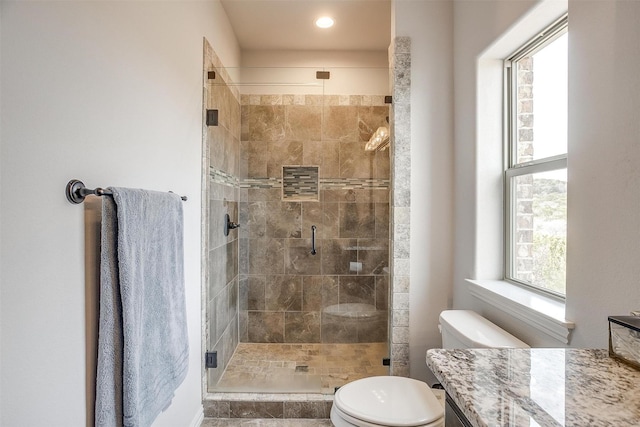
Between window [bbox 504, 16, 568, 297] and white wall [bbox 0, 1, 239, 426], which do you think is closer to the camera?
white wall [bbox 0, 1, 239, 426]

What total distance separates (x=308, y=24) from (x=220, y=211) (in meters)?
1.58

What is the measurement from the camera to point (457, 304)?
6.82ft

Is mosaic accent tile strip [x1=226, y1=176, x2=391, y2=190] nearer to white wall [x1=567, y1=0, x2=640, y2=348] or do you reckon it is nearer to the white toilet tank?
the white toilet tank

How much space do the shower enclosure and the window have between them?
0.73m

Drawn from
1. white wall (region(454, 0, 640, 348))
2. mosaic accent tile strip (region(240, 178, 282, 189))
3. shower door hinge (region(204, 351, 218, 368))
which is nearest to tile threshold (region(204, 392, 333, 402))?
shower door hinge (region(204, 351, 218, 368))

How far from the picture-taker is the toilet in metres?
1.34

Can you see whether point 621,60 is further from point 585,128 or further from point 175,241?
point 175,241

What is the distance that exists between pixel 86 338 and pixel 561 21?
A: 207cm

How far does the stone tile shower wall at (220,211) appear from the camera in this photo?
7.16 feet

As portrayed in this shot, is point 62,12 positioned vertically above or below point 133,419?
above

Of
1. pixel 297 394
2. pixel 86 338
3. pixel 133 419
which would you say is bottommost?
pixel 297 394

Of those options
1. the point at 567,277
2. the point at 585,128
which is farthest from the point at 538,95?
the point at 567,277

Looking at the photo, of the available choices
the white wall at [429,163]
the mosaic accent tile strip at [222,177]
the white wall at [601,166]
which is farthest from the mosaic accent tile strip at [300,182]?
the white wall at [601,166]

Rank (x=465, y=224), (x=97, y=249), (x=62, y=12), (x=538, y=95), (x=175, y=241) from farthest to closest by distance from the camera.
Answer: (x=465, y=224)
(x=538, y=95)
(x=175, y=241)
(x=97, y=249)
(x=62, y=12)
